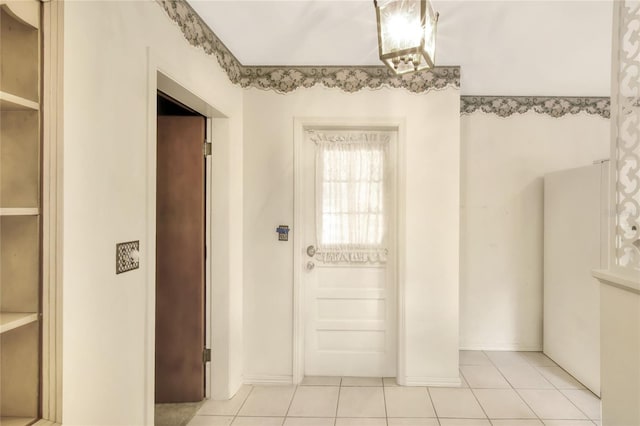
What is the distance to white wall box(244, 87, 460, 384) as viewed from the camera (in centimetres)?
275

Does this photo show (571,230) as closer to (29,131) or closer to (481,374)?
(481,374)

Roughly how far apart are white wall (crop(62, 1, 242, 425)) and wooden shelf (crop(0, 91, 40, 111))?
0.10 metres

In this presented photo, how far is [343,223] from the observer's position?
2.91 meters

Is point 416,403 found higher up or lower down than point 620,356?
lower down

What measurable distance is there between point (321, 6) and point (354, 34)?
39 centimetres

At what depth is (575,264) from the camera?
293 cm

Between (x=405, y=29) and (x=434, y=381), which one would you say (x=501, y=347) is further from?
(x=405, y=29)

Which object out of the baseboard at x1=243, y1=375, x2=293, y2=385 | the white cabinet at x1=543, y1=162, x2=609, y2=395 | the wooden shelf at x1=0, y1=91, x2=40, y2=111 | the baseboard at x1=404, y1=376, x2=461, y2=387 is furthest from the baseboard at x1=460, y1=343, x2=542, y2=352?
the wooden shelf at x1=0, y1=91, x2=40, y2=111

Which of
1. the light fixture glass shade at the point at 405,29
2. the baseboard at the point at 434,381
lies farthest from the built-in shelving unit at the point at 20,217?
the baseboard at the point at 434,381

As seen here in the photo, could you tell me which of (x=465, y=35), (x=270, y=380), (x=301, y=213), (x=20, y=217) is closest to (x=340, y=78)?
(x=465, y=35)

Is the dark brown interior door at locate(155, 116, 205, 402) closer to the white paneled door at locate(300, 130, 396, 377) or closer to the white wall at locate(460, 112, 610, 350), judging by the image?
the white paneled door at locate(300, 130, 396, 377)

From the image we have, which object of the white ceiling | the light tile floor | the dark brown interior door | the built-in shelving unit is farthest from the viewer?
the dark brown interior door

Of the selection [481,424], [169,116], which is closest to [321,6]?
[169,116]

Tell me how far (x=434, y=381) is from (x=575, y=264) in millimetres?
1551
